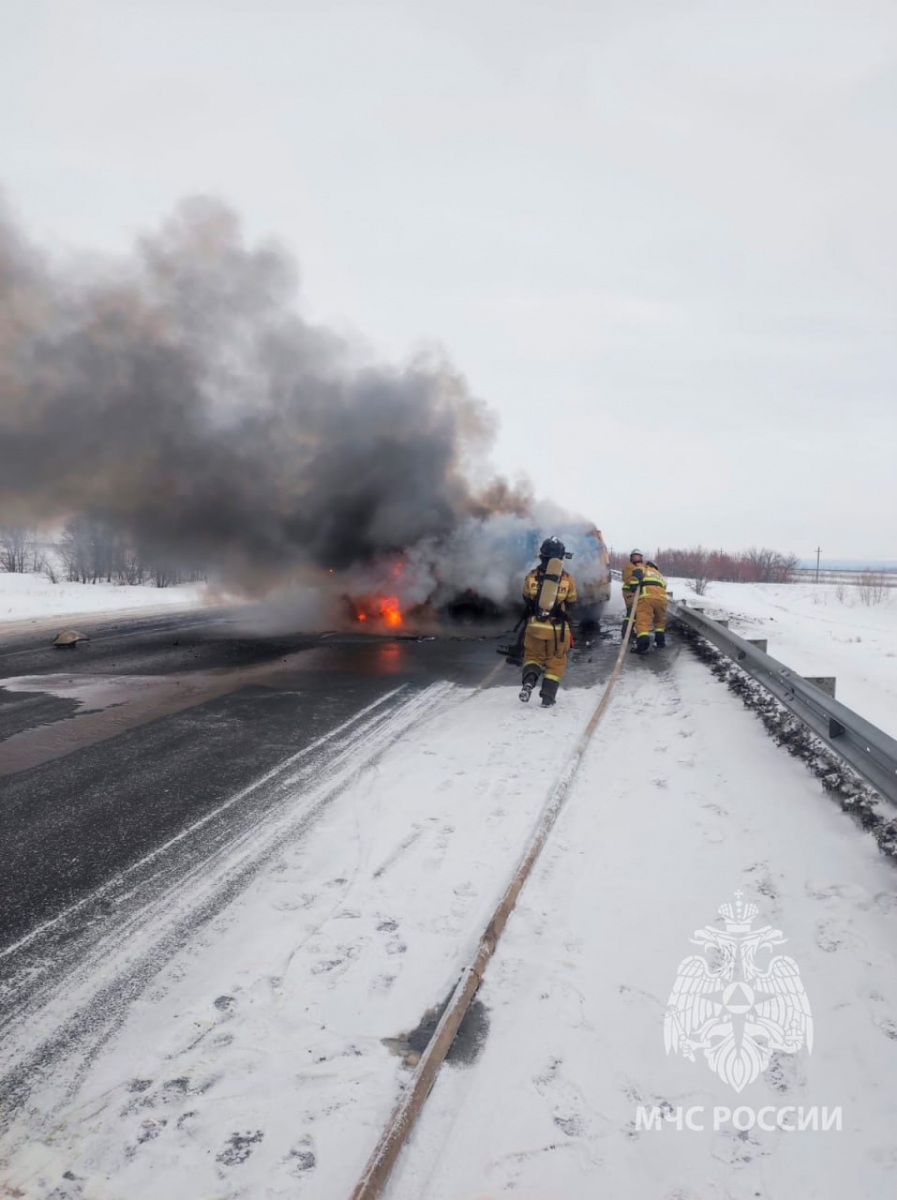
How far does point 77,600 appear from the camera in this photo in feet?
60.6

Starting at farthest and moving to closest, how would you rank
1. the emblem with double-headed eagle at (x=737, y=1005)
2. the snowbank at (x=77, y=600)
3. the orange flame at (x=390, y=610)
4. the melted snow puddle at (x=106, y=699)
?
1. the snowbank at (x=77, y=600)
2. the orange flame at (x=390, y=610)
3. the melted snow puddle at (x=106, y=699)
4. the emblem with double-headed eagle at (x=737, y=1005)

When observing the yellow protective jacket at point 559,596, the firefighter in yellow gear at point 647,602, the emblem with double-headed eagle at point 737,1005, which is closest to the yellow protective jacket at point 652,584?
the firefighter in yellow gear at point 647,602

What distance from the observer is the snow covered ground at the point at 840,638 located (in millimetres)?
8984

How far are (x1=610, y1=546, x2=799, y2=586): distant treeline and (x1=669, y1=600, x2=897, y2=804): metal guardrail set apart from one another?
37.4 meters

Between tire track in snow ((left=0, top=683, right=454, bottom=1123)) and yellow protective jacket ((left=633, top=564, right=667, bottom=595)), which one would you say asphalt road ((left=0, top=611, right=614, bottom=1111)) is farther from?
yellow protective jacket ((left=633, top=564, right=667, bottom=595))

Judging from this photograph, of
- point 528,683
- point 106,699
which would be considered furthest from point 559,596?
point 106,699

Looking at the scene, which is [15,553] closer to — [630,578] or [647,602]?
[630,578]

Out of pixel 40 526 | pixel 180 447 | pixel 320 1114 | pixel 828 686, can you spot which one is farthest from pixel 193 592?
pixel 320 1114

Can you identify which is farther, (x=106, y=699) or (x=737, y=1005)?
(x=106, y=699)

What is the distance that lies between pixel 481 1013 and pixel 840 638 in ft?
51.6

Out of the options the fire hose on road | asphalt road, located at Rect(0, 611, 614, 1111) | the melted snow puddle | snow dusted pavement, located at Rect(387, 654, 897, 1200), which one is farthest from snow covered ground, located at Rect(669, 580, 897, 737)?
the melted snow puddle

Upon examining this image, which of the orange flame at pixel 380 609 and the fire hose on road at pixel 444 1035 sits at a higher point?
the orange flame at pixel 380 609

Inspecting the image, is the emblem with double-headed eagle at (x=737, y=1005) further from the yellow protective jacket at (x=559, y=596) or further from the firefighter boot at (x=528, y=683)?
the yellow protective jacket at (x=559, y=596)

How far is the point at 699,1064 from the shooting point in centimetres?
224
